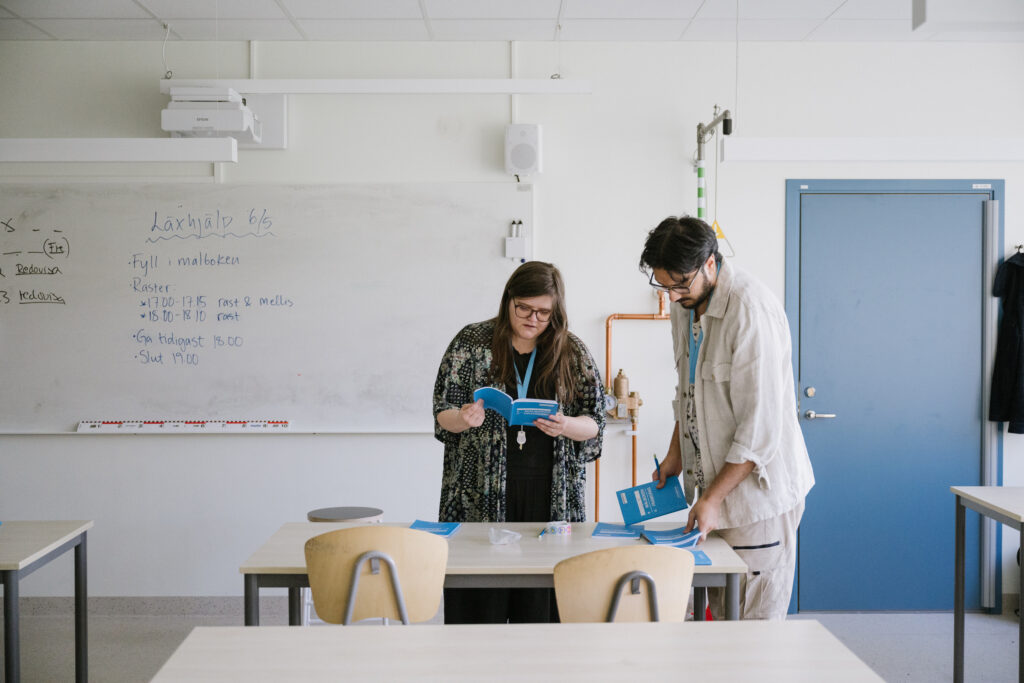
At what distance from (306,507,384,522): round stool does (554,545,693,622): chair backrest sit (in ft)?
4.67

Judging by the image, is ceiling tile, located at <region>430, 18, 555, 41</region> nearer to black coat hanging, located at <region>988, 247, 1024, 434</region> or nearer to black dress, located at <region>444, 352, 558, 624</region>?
black dress, located at <region>444, 352, 558, 624</region>

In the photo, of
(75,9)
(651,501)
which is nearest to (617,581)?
(651,501)

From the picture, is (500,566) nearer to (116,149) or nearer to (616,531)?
(616,531)

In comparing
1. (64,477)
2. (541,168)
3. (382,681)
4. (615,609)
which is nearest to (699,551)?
(615,609)

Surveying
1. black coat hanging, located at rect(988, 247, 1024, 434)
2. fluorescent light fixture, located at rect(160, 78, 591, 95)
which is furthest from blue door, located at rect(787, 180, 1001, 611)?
fluorescent light fixture, located at rect(160, 78, 591, 95)

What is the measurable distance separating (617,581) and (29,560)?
1.89 meters

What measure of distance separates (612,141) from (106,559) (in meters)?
3.42

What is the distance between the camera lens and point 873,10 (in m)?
3.58

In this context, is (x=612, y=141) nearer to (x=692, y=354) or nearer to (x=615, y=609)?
(x=692, y=354)

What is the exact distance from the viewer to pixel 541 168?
396cm

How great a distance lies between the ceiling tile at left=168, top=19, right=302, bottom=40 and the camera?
373 cm

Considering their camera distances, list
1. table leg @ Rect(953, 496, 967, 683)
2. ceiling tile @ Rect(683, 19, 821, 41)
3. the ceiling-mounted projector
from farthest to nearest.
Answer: ceiling tile @ Rect(683, 19, 821, 41), the ceiling-mounted projector, table leg @ Rect(953, 496, 967, 683)

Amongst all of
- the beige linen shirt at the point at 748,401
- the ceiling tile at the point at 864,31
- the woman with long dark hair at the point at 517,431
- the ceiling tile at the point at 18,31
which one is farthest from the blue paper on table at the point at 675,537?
the ceiling tile at the point at 18,31

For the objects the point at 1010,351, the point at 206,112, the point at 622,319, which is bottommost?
the point at 1010,351
